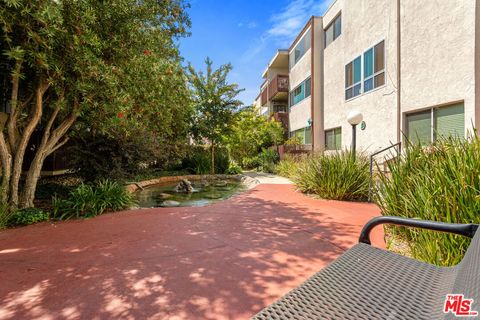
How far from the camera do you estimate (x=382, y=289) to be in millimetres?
1286

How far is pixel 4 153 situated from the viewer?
5.05 metres

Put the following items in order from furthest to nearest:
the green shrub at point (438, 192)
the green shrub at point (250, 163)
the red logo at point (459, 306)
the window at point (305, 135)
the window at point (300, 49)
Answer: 1. the green shrub at point (250, 163)
2. the window at point (300, 49)
3. the window at point (305, 135)
4. the green shrub at point (438, 192)
5. the red logo at point (459, 306)

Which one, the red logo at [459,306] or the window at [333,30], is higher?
the window at [333,30]

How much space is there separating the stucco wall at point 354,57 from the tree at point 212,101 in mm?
5530

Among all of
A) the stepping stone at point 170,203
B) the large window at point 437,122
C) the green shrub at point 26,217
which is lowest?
the stepping stone at point 170,203

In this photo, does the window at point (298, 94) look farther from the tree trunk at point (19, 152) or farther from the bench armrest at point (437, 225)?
the bench armrest at point (437, 225)

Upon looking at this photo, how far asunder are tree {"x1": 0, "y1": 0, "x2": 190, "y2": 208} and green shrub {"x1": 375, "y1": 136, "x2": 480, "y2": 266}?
18.4ft

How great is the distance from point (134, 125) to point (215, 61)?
9.66 metres

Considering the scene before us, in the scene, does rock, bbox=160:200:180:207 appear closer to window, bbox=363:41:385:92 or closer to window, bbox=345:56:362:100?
window, bbox=363:41:385:92

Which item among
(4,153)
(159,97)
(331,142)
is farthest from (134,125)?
(331,142)

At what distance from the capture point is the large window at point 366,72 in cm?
964

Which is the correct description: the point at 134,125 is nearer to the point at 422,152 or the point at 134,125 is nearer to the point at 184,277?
the point at 184,277

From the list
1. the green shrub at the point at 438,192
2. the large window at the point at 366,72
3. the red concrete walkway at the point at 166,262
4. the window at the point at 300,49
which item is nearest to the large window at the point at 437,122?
the large window at the point at 366,72

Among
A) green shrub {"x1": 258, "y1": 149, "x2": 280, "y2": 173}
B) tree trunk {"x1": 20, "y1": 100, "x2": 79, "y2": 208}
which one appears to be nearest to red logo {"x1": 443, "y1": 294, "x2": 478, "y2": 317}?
tree trunk {"x1": 20, "y1": 100, "x2": 79, "y2": 208}
